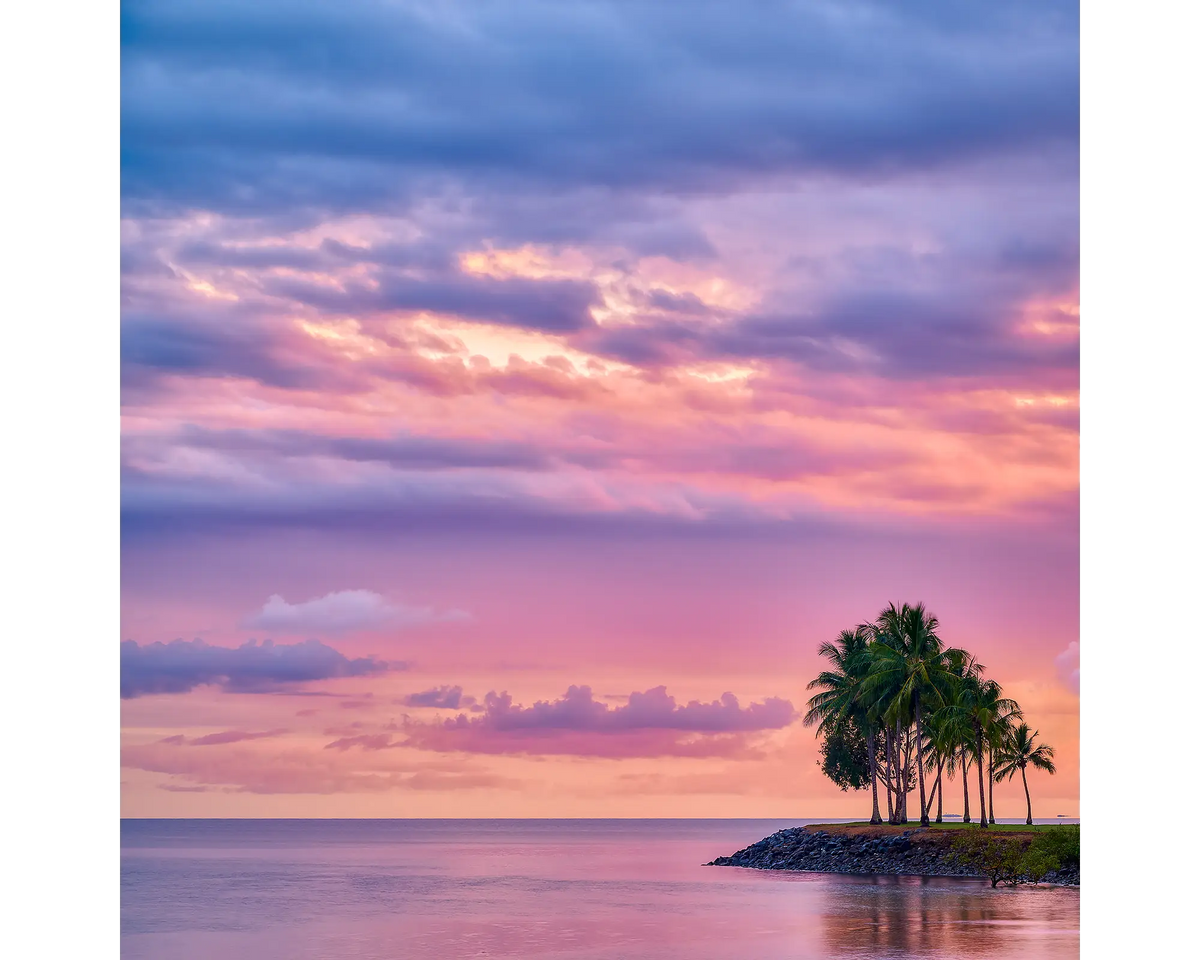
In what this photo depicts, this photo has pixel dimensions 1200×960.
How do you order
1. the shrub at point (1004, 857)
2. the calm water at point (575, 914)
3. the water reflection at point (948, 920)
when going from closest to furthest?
the water reflection at point (948, 920)
the calm water at point (575, 914)
the shrub at point (1004, 857)

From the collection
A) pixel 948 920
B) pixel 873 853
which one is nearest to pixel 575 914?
pixel 873 853

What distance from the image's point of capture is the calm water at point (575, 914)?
2666 centimetres

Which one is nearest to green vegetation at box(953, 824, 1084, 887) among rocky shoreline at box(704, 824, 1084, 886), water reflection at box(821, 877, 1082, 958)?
rocky shoreline at box(704, 824, 1084, 886)

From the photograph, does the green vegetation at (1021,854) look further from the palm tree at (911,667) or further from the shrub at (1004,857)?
the palm tree at (911,667)

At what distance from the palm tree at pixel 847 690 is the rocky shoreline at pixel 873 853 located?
212cm

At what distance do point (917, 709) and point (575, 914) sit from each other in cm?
Result: 1099

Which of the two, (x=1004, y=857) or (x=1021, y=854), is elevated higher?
(x=1021, y=854)

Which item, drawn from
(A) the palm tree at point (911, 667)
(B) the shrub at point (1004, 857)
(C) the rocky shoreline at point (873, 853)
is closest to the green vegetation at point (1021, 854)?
(B) the shrub at point (1004, 857)

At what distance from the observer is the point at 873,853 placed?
3975 centimetres

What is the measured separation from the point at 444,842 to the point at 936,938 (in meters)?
69.7

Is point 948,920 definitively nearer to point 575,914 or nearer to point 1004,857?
point 1004,857
